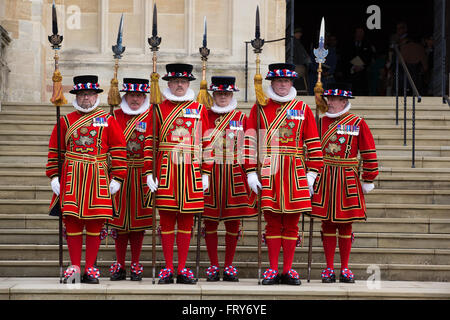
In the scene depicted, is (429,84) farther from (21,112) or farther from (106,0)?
→ (21,112)

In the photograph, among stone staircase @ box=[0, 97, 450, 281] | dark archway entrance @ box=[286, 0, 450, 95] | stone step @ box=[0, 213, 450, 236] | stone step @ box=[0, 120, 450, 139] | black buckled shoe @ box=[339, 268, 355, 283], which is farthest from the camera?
dark archway entrance @ box=[286, 0, 450, 95]

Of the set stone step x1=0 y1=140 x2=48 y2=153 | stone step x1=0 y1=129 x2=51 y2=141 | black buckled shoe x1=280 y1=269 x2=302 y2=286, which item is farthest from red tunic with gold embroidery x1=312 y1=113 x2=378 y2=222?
stone step x1=0 y1=129 x2=51 y2=141

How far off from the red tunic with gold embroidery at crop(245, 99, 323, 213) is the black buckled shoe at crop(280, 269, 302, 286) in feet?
2.12

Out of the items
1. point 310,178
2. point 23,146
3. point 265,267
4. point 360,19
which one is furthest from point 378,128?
point 360,19

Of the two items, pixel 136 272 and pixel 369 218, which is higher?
pixel 369 218

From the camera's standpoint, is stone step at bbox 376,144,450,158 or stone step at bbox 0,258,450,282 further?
stone step at bbox 376,144,450,158

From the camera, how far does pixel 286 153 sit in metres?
9.89

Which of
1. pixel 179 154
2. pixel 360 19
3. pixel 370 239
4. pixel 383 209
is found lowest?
pixel 370 239

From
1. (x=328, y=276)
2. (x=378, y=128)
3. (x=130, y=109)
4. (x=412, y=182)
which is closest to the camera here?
(x=328, y=276)

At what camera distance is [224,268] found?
33.7 ft

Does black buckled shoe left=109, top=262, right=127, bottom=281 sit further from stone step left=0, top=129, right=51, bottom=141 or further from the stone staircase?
stone step left=0, top=129, right=51, bottom=141

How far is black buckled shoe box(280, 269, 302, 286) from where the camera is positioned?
958cm

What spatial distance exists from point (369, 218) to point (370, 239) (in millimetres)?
420

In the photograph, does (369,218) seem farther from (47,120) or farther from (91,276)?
(47,120)
